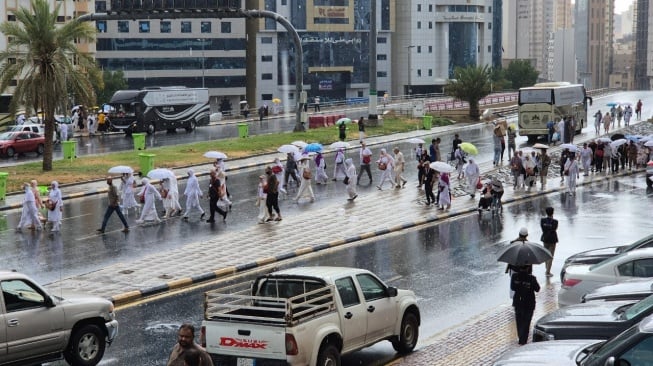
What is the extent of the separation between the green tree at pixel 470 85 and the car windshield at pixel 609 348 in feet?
216

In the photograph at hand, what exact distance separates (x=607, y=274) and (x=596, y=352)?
7.20 metres

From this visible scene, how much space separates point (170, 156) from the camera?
47.9 meters

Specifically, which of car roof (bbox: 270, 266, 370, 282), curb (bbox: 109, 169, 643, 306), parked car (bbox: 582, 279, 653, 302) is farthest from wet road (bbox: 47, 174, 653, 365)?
parked car (bbox: 582, 279, 653, 302)

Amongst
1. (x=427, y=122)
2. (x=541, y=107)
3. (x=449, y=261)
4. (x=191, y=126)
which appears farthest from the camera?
(x=427, y=122)

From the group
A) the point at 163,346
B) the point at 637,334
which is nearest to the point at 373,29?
the point at 163,346

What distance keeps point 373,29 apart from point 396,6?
73727 millimetres

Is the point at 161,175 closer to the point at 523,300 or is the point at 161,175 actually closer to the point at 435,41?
the point at 523,300

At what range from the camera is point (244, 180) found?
4197 centimetres

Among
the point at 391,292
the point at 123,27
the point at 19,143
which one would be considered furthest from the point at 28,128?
the point at 123,27

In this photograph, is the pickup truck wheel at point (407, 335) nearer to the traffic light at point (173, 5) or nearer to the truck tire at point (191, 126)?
the traffic light at point (173, 5)

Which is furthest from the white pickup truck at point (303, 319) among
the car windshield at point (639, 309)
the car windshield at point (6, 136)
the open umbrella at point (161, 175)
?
the car windshield at point (6, 136)

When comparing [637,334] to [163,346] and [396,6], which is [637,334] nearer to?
→ [163,346]

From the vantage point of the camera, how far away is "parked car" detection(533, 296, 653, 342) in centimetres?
1265

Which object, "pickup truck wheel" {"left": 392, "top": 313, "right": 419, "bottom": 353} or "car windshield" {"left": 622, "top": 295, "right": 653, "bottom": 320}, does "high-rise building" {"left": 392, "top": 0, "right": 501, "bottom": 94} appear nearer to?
"pickup truck wheel" {"left": 392, "top": 313, "right": 419, "bottom": 353}
